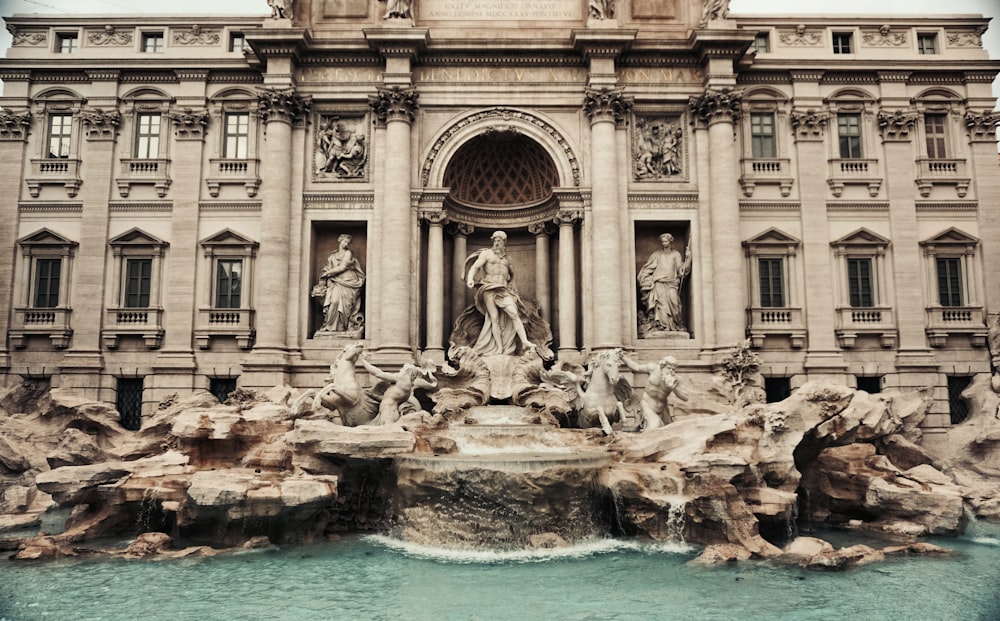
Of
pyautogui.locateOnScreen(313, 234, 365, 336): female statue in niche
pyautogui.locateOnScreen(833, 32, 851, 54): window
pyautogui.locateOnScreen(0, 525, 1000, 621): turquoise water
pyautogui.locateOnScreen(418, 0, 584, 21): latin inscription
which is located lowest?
pyautogui.locateOnScreen(0, 525, 1000, 621): turquoise water

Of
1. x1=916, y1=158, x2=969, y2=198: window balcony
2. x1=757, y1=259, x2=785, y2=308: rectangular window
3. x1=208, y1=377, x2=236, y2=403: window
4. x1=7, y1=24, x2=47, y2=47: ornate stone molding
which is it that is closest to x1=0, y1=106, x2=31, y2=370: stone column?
x1=7, y1=24, x2=47, y2=47: ornate stone molding

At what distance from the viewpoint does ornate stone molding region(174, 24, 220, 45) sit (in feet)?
74.9

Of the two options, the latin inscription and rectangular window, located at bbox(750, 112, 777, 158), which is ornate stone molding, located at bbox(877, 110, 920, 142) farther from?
the latin inscription

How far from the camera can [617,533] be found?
45.3 ft

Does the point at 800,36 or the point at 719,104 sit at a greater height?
the point at 800,36

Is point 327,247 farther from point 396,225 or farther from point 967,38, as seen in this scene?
point 967,38

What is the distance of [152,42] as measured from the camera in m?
23.2

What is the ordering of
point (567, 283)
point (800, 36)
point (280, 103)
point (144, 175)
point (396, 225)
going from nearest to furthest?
point (396, 225) → point (280, 103) → point (567, 283) → point (144, 175) → point (800, 36)

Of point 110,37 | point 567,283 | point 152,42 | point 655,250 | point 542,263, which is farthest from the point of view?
point 542,263

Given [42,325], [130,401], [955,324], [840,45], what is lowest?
[130,401]

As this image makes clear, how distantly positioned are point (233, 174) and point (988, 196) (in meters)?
25.3

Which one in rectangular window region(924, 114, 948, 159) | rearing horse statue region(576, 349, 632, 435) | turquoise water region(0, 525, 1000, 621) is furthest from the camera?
rectangular window region(924, 114, 948, 159)

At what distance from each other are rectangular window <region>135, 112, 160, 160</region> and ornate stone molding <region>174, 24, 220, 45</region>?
2724mm

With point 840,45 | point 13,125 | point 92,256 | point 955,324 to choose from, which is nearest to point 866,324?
point 955,324
